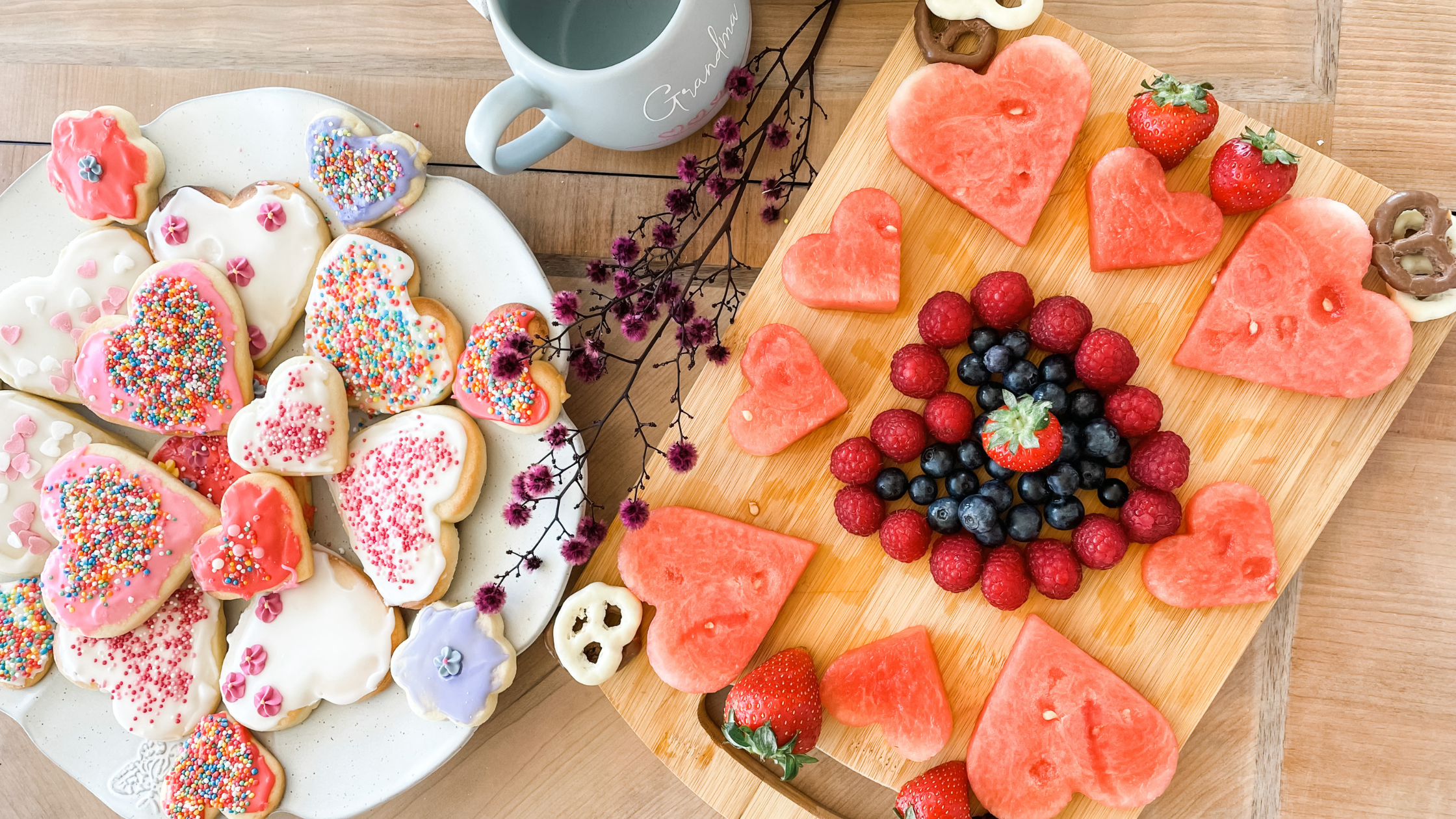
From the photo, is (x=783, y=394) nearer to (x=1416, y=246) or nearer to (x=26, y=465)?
(x=1416, y=246)

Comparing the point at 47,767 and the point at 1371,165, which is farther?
the point at 47,767

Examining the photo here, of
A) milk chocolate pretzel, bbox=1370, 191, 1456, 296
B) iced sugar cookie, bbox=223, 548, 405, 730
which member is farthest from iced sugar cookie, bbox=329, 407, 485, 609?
milk chocolate pretzel, bbox=1370, 191, 1456, 296

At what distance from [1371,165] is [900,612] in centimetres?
109

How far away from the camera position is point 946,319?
1351 millimetres

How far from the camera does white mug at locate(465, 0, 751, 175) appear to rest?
1157mm

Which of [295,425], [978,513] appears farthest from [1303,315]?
[295,425]

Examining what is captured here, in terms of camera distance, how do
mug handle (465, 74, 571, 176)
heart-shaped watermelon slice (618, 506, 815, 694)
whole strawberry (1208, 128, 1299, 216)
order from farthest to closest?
heart-shaped watermelon slice (618, 506, 815, 694), whole strawberry (1208, 128, 1299, 216), mug handle (465, 74, 571, 176)

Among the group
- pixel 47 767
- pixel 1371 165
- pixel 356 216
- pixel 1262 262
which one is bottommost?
pixel 47 767

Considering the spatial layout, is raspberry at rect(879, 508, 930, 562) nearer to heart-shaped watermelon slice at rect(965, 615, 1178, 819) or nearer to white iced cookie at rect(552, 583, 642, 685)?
heart-shaped watermelon slice at rect(965, 615, 1178, 819)

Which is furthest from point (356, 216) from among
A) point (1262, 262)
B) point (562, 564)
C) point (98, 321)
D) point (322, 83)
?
point (1262, 262)

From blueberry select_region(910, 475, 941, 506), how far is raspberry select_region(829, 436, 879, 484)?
6 centimetres

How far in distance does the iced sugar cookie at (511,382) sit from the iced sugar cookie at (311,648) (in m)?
0.37

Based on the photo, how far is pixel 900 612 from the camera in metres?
1.42

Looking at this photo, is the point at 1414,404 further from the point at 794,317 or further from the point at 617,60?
the point at 617,60
